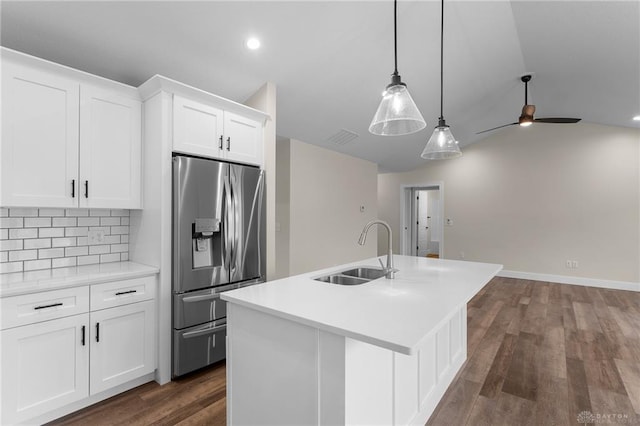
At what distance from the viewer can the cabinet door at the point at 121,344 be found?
79.7 inches

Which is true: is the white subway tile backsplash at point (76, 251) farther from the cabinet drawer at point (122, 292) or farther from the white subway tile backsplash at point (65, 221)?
the cabinet drawer at point (122, 292)

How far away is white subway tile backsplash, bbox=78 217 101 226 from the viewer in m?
2.38

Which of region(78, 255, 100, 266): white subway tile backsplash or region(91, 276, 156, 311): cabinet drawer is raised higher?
region(78, 255, 100, 266): white subway tile backsplash

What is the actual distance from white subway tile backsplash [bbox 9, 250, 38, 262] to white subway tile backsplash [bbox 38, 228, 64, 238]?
0.40ft

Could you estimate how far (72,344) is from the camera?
193 centimetres

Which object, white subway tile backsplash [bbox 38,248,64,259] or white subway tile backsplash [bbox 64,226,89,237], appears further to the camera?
white subway tile backsplash [bbox 64,226,89,237]

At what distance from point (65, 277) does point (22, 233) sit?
0.51 metres

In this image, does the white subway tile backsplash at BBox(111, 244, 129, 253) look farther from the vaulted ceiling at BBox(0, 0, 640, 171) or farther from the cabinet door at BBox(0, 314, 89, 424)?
the vaulted ceiling at BBox(0, 0, 640, 171)

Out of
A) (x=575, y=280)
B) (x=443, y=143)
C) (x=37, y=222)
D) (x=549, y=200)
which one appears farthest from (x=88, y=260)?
(x=575, y=280)

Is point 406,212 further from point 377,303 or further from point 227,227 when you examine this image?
point 377,303

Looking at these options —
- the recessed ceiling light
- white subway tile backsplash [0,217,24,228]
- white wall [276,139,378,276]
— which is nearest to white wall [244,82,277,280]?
the recessed ceiling light

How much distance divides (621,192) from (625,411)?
4805mm

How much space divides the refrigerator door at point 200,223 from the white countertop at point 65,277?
9.6 inches

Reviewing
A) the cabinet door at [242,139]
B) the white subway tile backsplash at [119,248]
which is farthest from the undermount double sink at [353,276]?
the white subway tile backsplash at [119,248]
